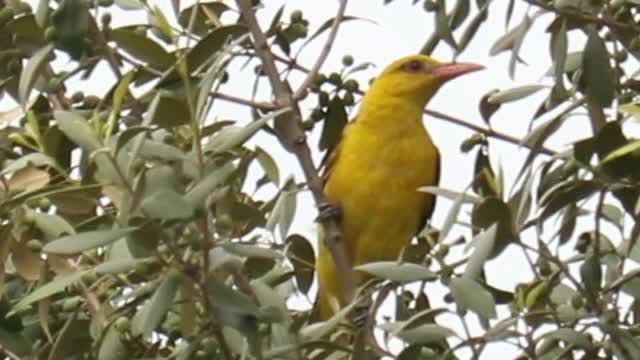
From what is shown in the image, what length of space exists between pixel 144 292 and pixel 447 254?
68 cm

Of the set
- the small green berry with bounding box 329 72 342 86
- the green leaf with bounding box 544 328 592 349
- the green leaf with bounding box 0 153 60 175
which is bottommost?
the green leaf with bounding box 544 328 592 349

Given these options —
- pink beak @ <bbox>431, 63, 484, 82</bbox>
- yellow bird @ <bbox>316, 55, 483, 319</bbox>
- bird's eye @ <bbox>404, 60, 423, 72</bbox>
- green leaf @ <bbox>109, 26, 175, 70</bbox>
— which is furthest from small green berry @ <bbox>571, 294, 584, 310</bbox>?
bird's eye @ <bbox>404, 60, 423, 72</bbox>

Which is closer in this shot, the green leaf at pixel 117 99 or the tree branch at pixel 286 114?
the green leaf at pixel 117 99

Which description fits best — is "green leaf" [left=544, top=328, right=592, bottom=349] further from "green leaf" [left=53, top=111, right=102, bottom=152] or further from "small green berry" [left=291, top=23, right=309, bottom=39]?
"small green berry" [left=291, top=23, right=309, bottom=39]

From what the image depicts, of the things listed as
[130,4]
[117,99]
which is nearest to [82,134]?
[117,99]

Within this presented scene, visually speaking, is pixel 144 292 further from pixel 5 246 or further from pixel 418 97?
pixel 418 97

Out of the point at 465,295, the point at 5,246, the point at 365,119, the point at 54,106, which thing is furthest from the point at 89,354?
the point at 365,119

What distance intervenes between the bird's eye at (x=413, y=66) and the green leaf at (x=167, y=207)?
2793mm

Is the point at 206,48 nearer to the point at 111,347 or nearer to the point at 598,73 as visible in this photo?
the point at 111,347

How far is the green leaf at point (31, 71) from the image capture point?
3055mm

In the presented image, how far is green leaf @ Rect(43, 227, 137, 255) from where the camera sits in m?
2.53

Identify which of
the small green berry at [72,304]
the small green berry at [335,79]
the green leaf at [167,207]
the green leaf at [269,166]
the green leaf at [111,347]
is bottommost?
the green leaf at [111,347]

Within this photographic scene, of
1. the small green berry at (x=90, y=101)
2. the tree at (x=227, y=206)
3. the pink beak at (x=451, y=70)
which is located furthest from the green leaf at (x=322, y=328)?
the pink beak at (x=451, y=70)

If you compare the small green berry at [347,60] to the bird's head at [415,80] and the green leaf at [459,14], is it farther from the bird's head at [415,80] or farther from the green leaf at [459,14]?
the bird's head at [415,80]
